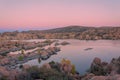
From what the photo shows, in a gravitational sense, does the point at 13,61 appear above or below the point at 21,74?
below

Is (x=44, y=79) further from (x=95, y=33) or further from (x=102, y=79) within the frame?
(x=95, y=33)

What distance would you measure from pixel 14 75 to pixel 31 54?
2553 centimetres

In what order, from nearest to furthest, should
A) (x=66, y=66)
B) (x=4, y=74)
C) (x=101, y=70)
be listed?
1. (x=4, y=74)
2. (x=101, y=70)
3. (x=66, y=66)

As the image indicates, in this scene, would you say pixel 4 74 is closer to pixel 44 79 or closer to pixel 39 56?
pixel 44 79

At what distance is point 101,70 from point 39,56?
20029 millimetres

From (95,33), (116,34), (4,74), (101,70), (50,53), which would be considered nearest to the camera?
(4,74)

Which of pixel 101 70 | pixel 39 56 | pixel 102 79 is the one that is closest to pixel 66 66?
pixel 101 70

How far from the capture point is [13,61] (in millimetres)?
32844

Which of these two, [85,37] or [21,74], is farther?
[85,37]

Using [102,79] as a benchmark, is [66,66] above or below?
below

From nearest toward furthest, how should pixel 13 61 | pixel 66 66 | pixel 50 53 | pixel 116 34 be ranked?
pixel 66 66
pixel 13 61
pixel 50 53
pixel 116 34

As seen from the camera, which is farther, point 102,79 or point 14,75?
point 14,75

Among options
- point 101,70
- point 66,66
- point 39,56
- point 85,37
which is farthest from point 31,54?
point 85,37

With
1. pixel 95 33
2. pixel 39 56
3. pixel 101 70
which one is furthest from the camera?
pixel 95 33
